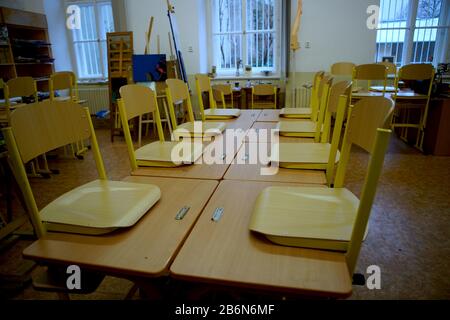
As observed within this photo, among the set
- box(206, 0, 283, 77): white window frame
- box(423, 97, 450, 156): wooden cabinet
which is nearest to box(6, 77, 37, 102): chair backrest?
box(206, 0, 283, 77): white window frame

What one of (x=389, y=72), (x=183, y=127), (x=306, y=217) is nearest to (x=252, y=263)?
(x=306, y=217)

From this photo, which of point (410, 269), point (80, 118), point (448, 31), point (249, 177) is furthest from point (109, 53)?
point (448, 31)

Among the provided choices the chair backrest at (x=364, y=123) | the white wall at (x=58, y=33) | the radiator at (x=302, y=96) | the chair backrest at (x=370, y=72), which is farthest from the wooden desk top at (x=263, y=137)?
the white wall at (x=58, y=33)

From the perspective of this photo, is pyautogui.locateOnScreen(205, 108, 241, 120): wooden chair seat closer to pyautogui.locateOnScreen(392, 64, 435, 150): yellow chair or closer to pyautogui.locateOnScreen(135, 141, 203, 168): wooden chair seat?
pyautogui.locateOnScreen(135, 141, 203, 168): wooden chair seat

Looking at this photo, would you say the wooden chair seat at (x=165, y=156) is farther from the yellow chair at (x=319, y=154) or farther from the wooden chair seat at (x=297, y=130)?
the wooden chair seat at (x=297, y=130)

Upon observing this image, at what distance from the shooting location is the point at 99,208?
0.99 metres

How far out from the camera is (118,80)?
16.5ft

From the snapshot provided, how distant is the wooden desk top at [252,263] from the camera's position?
689 millimetres

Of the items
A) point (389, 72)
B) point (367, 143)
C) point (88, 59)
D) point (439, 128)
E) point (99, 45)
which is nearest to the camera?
point (367, 143)

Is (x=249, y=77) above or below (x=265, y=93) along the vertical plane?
above

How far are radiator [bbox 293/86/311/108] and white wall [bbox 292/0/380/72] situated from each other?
444 mm

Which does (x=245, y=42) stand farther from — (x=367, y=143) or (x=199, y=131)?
(x=367, y=143)

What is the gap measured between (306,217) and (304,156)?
0.64 meters

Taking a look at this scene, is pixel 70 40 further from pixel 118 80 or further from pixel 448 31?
pixel 448 31
